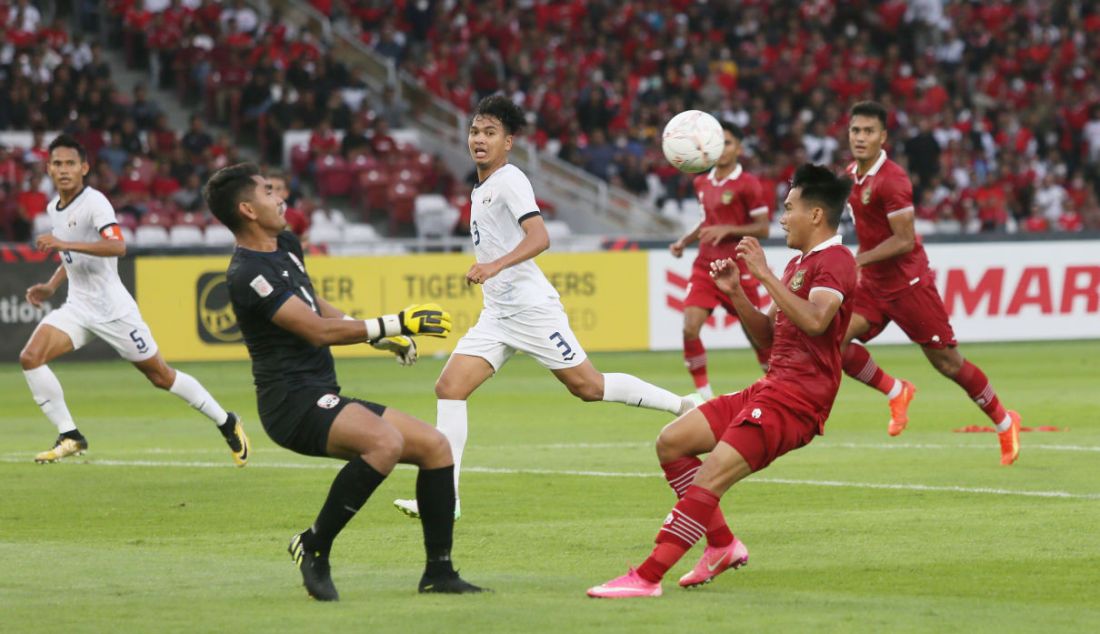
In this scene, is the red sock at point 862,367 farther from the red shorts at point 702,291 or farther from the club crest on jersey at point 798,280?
the club crest on jersey at point 798,280

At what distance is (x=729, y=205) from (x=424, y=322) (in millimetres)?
8431

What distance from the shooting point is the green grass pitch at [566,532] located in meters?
6.82

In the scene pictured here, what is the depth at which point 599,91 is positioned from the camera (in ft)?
103

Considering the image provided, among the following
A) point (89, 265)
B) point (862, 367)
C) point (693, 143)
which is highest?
point (693, 143)

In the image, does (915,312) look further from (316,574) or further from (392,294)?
(392,294)

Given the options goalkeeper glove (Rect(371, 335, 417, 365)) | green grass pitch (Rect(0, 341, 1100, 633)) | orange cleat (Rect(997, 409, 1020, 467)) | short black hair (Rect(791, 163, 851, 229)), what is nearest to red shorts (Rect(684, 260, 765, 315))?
green grass pitch (Rect(0, 341, 1100, 633))

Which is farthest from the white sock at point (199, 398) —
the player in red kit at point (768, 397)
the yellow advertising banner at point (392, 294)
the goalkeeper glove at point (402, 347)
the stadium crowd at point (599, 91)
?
the stadium crowd at point (599, 91)

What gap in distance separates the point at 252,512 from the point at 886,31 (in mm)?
29274

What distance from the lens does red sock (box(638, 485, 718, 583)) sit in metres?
7.15

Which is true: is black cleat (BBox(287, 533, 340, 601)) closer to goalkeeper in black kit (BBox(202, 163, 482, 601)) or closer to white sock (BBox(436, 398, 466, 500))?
goalkeeper in black kit (BBox(202, 163, 482, 601))

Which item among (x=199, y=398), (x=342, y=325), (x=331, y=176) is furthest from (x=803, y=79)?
(x=342, y=325)

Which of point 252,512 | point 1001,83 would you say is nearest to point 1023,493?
point 252,512

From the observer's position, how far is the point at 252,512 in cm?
1007

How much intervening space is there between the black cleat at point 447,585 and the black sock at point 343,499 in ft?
1.50
